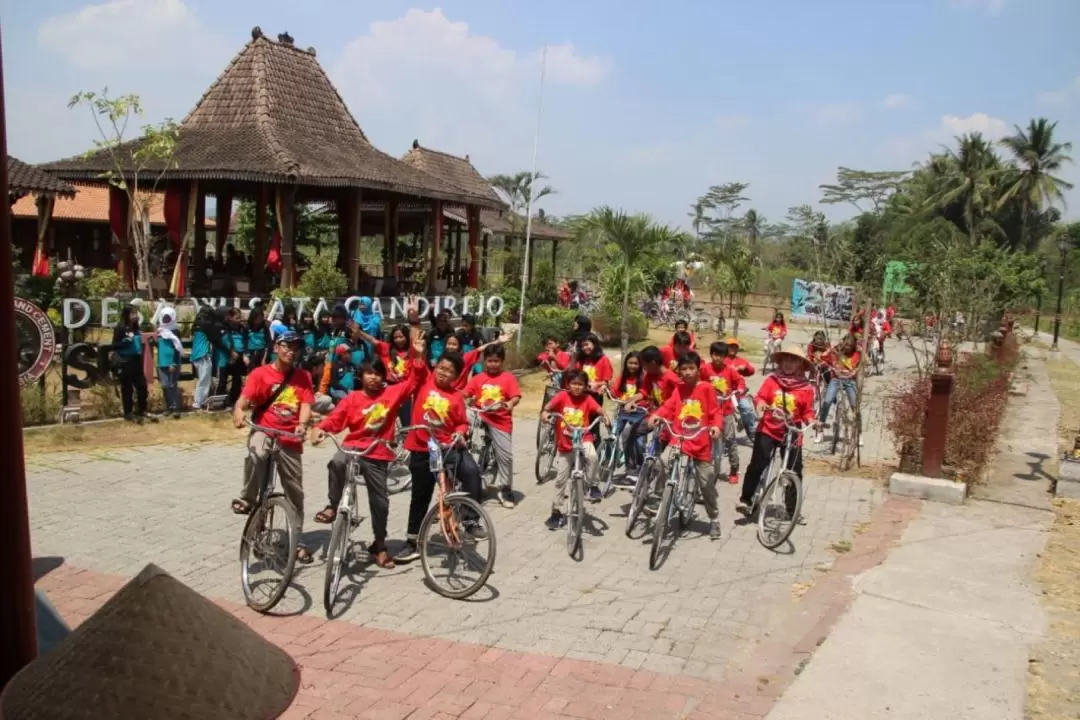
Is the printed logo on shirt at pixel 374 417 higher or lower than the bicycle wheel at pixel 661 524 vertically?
higher

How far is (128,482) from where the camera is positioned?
9336 mm

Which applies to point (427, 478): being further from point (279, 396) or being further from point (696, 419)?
point (696, 419)

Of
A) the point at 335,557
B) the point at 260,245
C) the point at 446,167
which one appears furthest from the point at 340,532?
the point at 446,167

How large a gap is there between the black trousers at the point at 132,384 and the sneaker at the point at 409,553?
590cm

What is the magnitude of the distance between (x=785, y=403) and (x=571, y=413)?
1.95 meters

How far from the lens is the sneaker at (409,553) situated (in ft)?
23.7

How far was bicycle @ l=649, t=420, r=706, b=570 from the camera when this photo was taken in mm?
7336

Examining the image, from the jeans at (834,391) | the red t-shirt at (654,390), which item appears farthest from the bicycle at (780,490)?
the jeans at (834,391)

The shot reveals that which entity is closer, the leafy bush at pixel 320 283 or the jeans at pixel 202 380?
the jeans at pixel 202 380

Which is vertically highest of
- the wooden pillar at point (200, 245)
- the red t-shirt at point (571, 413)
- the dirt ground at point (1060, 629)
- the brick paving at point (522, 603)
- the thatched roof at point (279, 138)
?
the thatched roof at point (279, 138)

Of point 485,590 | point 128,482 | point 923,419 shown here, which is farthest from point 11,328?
point 923,419

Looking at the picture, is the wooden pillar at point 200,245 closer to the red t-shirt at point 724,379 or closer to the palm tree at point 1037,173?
the red t-shirt at point 724,379

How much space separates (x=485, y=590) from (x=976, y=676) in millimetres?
3251

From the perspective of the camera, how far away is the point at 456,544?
6641 millimetres
